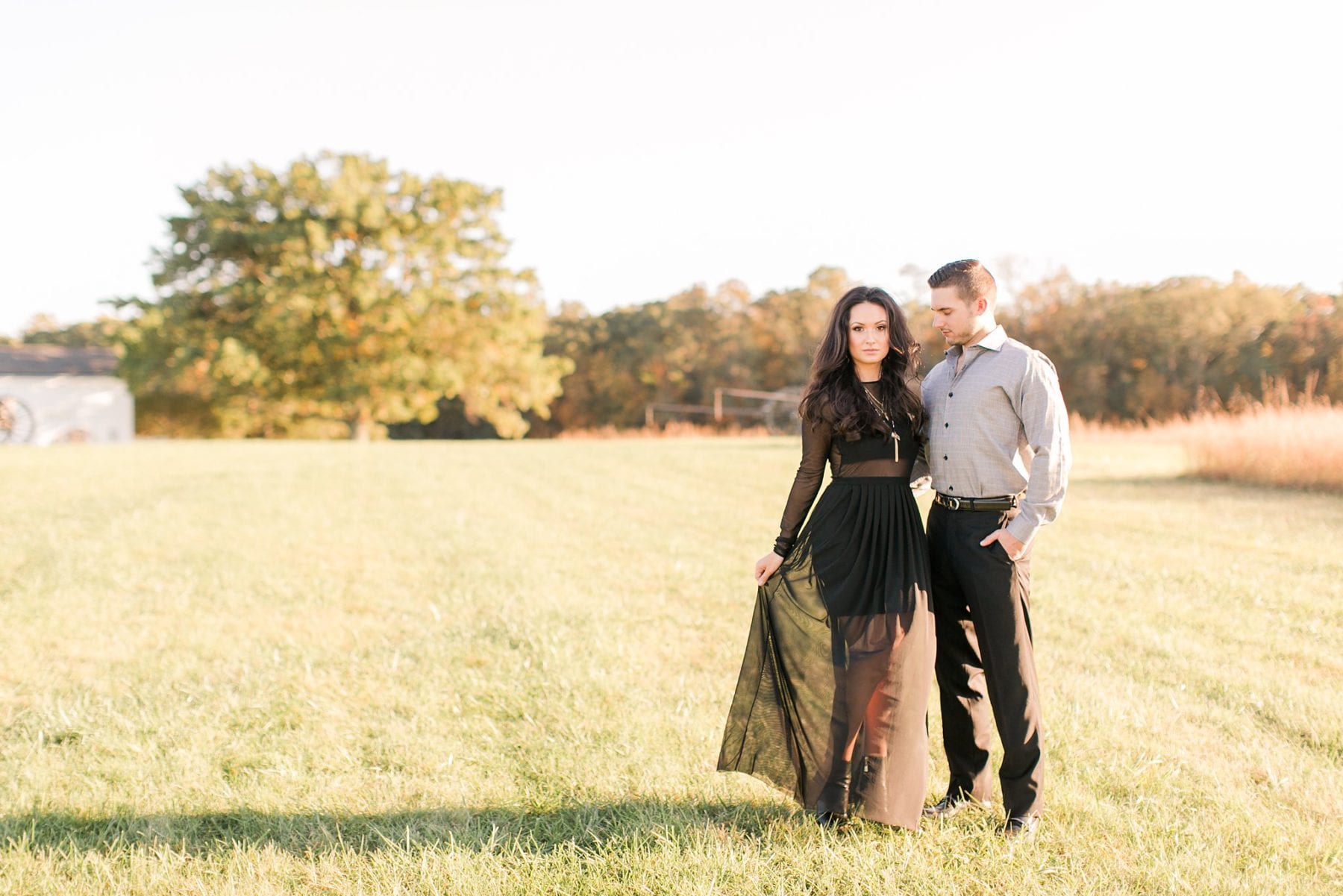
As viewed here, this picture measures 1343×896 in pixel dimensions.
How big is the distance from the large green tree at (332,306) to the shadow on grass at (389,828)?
1170 inches

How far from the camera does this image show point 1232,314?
3042cm

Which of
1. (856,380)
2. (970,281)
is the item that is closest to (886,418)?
(856,380)

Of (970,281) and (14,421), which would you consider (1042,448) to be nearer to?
(970,281)

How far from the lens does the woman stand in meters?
2.88

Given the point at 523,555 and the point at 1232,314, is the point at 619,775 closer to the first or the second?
the point at 523,555

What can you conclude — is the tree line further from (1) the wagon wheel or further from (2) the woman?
(2) the woman

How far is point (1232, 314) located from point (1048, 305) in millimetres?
6981

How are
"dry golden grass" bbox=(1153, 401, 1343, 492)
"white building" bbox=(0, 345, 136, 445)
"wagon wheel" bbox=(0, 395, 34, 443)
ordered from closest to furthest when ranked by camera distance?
"dry golden grass" bbox=(1153, 401, 1343, 492), "wagon wheel" bbox=(0, 395, 34, 443), "white building" bbox=(0, 345, 136, 445)

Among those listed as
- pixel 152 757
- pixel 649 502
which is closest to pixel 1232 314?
pixel 649 502

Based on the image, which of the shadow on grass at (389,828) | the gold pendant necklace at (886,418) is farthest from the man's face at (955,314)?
the shadow on grass at (389,828)

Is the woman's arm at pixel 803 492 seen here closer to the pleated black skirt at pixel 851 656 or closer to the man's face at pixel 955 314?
the pleated black skirt at pixel 851 656

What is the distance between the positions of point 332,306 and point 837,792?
1243 inches

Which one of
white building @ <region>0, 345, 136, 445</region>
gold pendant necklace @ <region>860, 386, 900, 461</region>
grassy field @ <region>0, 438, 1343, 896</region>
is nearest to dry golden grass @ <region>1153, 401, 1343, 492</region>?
grassy field @ <region>0, 438, 1343, 896</region>

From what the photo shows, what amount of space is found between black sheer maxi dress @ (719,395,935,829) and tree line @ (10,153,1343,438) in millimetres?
30255
